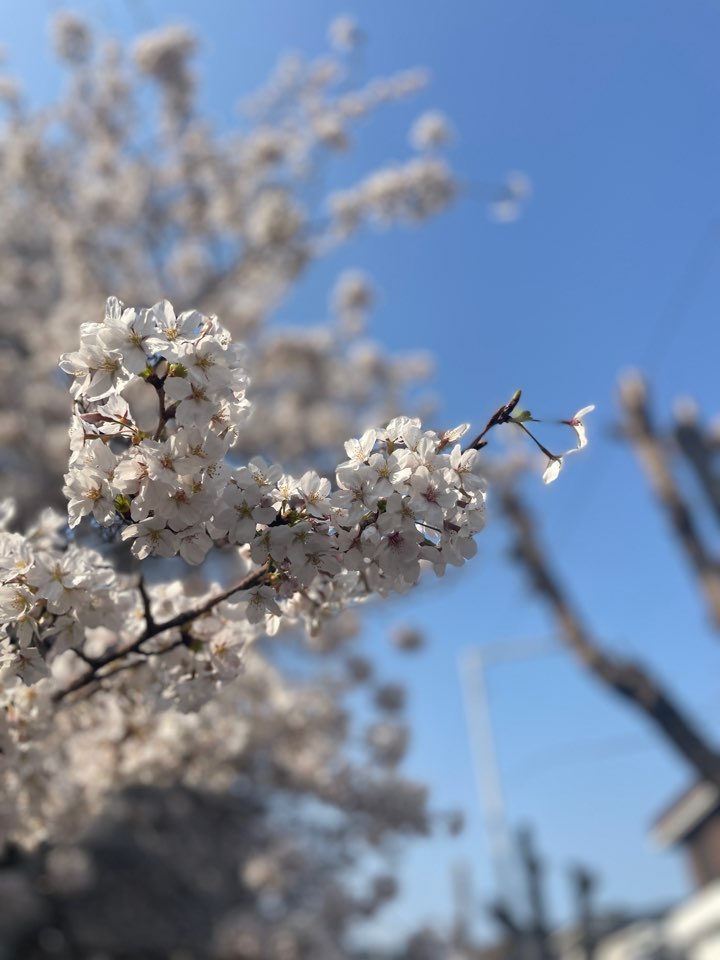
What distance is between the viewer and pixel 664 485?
7348 mm

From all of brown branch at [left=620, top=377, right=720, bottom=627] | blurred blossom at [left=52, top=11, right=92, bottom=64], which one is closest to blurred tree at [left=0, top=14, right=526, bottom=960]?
blurred blossom at [left=52, top=11, right=92, bottom=64]

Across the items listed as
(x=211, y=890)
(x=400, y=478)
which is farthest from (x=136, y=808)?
(x=400, y=478)

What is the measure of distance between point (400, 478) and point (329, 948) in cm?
764

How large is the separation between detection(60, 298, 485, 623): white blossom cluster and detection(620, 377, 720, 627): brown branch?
587cm

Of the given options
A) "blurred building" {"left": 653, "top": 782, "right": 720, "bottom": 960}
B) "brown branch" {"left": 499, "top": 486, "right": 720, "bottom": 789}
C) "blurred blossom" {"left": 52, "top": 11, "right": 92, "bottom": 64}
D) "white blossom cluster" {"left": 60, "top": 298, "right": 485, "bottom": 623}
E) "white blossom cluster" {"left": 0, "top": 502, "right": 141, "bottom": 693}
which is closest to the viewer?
"white blossom cluster" {"left": 60, "top": 298, "right": 485, "bottom": 623}

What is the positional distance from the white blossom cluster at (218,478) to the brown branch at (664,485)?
5872mm

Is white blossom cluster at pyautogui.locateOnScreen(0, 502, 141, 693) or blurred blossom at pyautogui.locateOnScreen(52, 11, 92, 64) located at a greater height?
blurred blossom at pyautogui.locateOnScreen(52, 11, 92, 64)

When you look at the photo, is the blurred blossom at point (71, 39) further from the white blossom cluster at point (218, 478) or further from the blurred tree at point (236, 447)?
the white blossom cluster at point (218, 478)

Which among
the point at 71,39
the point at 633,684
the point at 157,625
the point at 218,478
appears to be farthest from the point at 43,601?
the point at 71,39

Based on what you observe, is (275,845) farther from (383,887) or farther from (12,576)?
(12,576)

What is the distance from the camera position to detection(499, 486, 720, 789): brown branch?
21.2ft

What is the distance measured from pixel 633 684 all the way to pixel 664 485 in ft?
5.95

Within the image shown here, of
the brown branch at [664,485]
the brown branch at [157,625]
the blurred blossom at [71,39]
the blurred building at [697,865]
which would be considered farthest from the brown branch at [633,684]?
the blurred building at [697,865]

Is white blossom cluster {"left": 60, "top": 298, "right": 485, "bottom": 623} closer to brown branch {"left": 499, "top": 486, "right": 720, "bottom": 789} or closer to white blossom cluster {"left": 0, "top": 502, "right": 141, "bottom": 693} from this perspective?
Answer: white blossom cluster {"left": 0, "top": 502, "right": 141, "bottom": 693}
